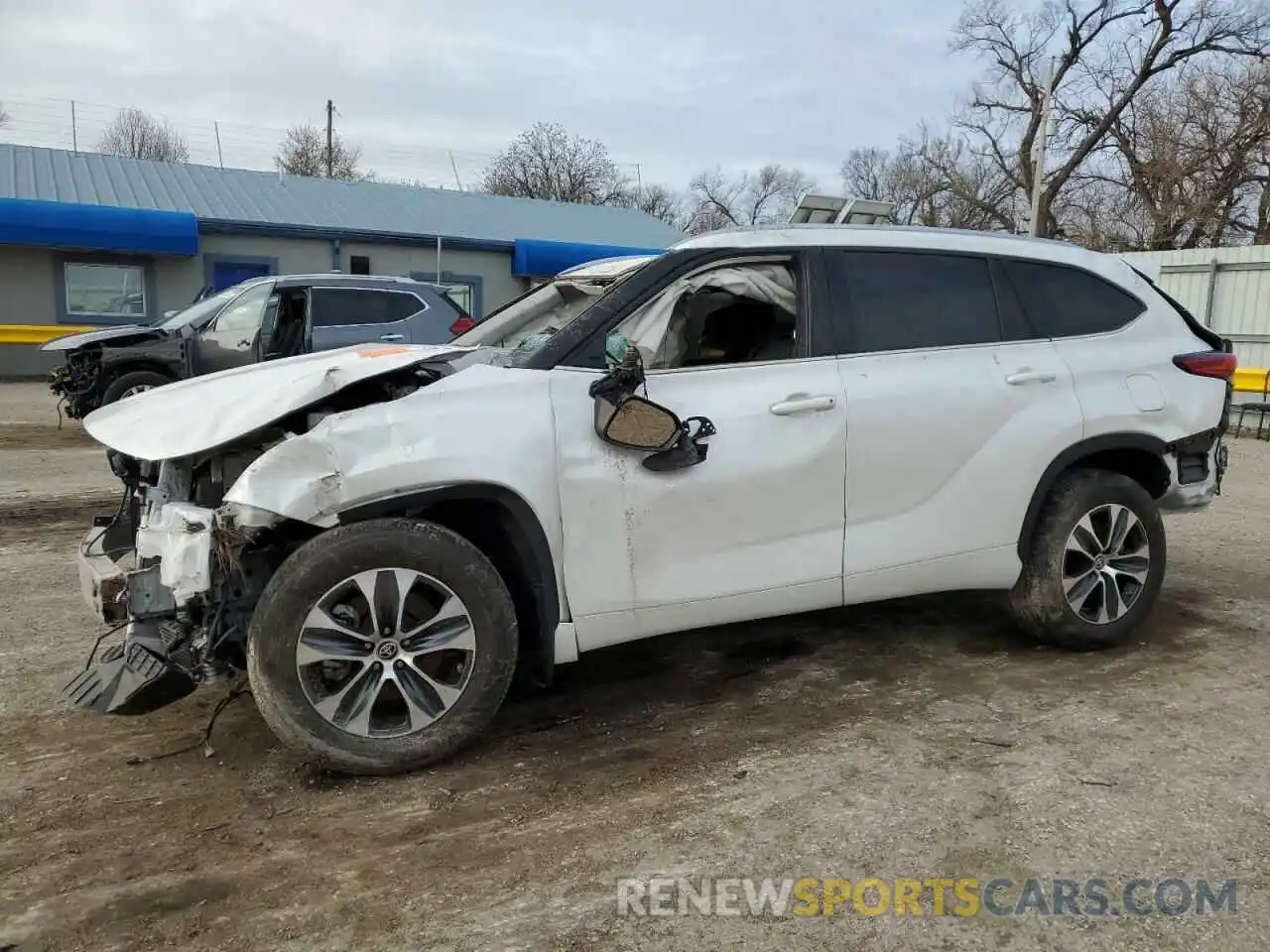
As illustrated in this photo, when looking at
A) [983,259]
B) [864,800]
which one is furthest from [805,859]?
[983,259]

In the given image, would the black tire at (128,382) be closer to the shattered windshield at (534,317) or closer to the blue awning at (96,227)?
the shattered windshield at (534,317)

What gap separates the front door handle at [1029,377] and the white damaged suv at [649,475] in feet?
0.06

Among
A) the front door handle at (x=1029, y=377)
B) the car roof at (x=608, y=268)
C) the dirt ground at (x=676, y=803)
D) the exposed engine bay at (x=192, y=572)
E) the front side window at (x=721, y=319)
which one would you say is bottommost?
the dirt ground at (x=676, y=803)

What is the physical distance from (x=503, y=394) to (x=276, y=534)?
35.3 inches

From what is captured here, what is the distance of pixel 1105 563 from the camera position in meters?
4.39

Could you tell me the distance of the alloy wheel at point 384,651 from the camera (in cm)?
307

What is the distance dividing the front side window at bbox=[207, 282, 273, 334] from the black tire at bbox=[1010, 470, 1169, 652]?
9068 millimetres

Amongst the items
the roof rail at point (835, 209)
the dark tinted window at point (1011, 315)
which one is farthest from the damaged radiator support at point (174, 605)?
the dark tinted window at point (1011, 315)

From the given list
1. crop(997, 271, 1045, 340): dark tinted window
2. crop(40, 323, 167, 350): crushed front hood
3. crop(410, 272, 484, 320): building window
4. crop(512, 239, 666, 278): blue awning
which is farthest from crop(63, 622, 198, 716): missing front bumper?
crop(512, 239, 666, 278): blue awning

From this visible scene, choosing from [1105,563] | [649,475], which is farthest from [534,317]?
[1105,563]

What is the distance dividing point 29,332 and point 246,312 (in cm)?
1104

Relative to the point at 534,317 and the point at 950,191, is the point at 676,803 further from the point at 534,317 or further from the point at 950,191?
the point at 950,191

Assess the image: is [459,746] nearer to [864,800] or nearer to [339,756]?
[339,756]

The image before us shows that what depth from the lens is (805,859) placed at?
2771 millimetres
